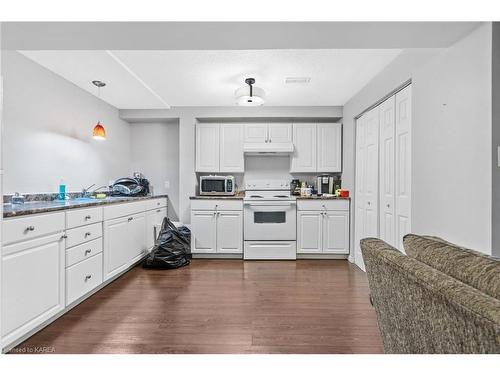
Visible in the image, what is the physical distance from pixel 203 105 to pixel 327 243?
2.77 meters

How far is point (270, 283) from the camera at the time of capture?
2939 millimetres

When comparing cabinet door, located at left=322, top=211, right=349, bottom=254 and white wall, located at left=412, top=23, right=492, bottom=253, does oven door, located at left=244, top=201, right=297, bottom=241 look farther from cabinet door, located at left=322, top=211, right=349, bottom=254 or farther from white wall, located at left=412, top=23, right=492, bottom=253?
white wall, located at left=412, top=23, right=492, bottom=253

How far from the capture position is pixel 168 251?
3.49 m

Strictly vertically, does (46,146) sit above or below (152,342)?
above

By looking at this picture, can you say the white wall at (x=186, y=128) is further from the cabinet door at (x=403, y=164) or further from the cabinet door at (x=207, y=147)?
the cabinet door at (x=403, y=164)

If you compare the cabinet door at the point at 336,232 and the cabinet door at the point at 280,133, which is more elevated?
the cabinet door at the point at 280,133

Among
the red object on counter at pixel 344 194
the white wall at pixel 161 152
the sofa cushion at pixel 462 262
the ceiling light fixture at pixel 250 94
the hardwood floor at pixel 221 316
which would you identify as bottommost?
the hardwood floor at pixel 221 316

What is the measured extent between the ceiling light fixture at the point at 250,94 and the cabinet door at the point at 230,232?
1.59 m

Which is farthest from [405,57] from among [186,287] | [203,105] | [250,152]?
[186,287]

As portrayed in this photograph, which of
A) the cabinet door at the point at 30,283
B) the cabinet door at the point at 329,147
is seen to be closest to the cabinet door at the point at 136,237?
the cabinet door at the point at 30,283

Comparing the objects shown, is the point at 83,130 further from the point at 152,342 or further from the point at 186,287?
the point at 152,342

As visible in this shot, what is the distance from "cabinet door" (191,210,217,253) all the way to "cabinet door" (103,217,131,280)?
38.6 inches

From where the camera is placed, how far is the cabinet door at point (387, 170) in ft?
9.03

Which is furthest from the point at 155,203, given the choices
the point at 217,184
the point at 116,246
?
the point at 116,246
